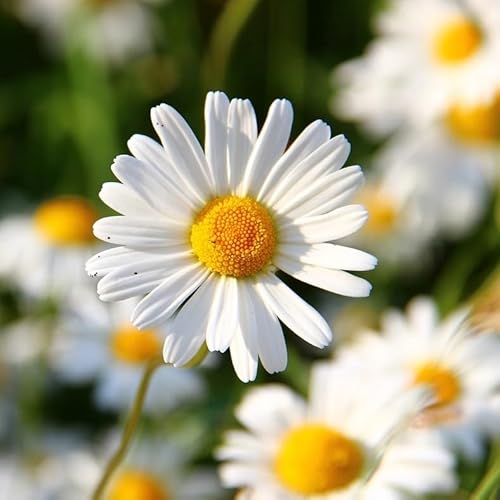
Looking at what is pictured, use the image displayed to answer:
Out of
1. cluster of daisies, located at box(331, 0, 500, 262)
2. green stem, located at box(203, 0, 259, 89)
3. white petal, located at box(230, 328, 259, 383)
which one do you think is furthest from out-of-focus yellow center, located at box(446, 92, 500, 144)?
white petal, located at box(230, 328, 259, 383)

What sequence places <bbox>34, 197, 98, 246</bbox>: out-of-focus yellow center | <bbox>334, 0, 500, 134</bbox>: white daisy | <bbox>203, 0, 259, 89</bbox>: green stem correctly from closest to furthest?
1. <bbox>334, 0, 500, 134</bbox>: white daisy
2. <bbox>34, 197, 98, 246</bbox>: out-of-focus yellow center
3. <bbox>203, 0, 259, 89</bbox>: green stem

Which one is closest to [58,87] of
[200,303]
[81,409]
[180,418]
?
[81,409]

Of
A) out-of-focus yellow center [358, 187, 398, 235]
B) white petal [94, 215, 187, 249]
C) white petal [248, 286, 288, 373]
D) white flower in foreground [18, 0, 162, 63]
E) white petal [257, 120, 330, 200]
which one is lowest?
white petal [248, 286, 288, 373]

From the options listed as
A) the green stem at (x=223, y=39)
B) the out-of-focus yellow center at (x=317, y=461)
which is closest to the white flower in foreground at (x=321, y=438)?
the out-of-focus yellow center at (x=317, y=461)

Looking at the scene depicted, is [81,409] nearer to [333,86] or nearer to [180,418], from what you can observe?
[180,418]

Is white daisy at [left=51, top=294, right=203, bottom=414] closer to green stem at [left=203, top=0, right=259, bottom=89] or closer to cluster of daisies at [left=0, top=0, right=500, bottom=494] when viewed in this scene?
cluster of daisies at [left=0, top=0, right=500, bottom=494]

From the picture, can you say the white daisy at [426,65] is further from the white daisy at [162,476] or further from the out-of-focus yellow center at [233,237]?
the out-of-focus yellow center at [233,237]

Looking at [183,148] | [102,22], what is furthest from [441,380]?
[102,22]
